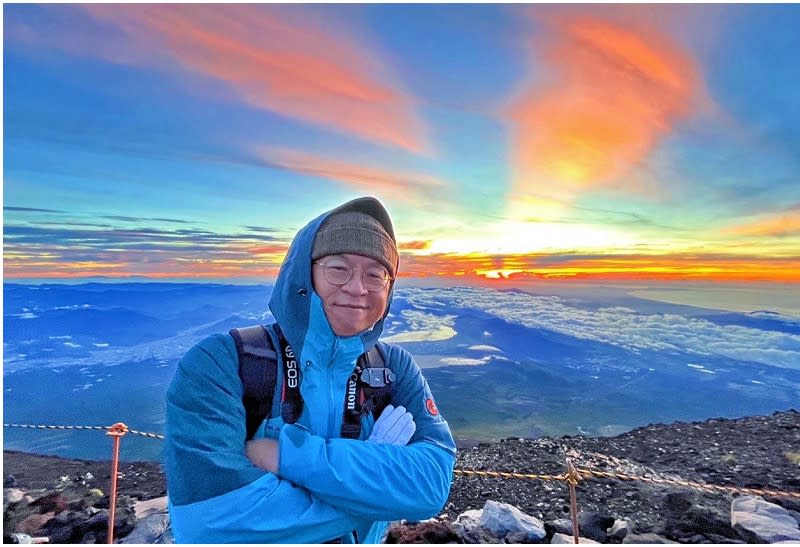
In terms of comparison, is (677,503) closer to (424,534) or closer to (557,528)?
(557,528)

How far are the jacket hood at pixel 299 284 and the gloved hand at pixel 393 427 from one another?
0.21 metres

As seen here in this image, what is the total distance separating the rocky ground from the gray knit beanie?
233 cm

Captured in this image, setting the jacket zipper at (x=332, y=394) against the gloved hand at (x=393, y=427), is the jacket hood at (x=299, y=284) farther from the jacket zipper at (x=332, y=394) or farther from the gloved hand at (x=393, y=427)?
the gloved hand at (x=393, y=427)

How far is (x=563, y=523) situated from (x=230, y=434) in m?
2.82

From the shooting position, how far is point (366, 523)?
1449 millimetres

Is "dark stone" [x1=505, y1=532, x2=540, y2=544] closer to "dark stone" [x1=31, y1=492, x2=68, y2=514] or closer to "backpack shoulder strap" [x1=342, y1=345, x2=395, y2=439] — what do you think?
"backpack shoulder strap" [x1=342, y1=345, x2=395, y2=439]

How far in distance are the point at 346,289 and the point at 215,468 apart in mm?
575

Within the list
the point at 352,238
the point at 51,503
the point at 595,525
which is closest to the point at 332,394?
the point at 352,238

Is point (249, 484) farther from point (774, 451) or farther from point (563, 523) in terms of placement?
point (774, 451)

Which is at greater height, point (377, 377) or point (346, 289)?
point (346, 289)

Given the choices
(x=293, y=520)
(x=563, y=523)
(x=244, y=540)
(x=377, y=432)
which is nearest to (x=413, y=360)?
(x=377, y=432)

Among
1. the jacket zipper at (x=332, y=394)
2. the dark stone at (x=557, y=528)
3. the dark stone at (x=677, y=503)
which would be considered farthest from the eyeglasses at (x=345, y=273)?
the dark stone at (x=677, y=503)

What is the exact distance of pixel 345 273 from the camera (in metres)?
1.42

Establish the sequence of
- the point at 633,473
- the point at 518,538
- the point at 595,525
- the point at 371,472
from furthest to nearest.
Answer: the point at 633,473, the point at 595,525, the point at 518,538, the point at 371,472
